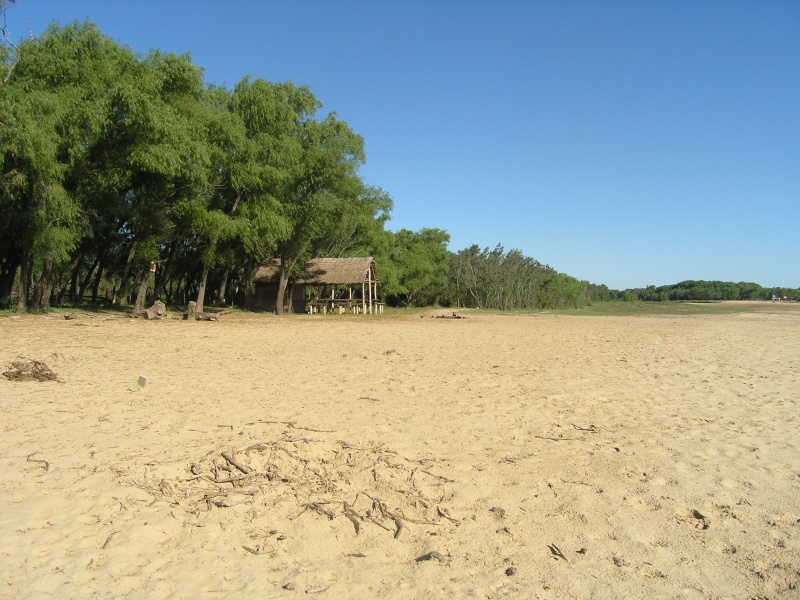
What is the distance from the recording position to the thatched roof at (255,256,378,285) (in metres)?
35.6

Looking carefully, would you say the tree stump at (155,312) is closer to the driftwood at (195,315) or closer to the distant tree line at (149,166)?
the driftwood at (195,315)

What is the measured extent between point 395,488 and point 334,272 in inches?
1276

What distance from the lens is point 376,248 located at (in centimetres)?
5141

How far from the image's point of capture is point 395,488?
14.9 ft

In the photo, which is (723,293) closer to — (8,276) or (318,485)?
A: (8,276)

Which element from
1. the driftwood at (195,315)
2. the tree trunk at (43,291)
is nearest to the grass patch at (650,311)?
the driftwood at (195,315)

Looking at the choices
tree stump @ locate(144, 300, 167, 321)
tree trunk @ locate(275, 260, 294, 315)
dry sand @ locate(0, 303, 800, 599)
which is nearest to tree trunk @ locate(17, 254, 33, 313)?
tree stump @ locate(144, 300, 167, 321)

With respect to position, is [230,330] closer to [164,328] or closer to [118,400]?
[164,328]

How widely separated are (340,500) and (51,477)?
92.5 inches

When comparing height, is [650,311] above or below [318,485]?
above

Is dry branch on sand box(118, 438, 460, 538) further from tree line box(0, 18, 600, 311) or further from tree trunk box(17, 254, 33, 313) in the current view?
tree trunk box(17, 254, 33, 313)

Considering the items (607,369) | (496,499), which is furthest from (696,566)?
(607,369)

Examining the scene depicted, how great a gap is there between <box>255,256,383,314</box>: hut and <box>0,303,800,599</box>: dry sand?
1054 inches

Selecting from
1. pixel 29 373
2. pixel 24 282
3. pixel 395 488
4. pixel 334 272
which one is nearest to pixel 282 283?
pixel 334 272
